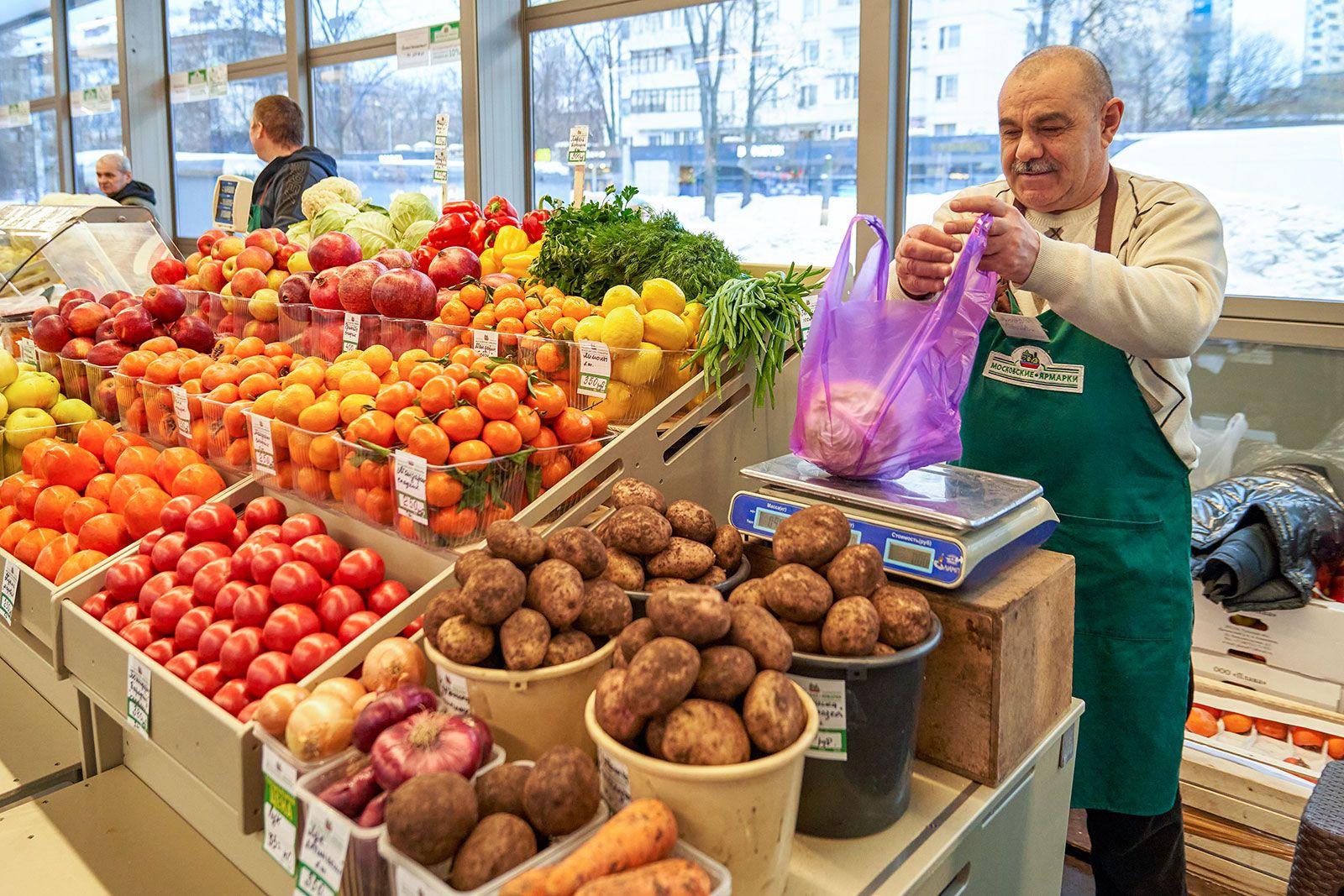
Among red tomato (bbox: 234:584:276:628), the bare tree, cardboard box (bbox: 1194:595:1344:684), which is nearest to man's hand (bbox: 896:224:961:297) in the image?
red tomato (bbox: 234:584:276:628)

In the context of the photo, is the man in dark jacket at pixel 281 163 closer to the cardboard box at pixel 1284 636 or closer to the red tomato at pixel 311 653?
the red tomato at pixel 311 653

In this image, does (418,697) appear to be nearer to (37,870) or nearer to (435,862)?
(435,862)

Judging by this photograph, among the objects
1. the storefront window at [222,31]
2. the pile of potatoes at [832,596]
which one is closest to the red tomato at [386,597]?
the pile of potatoes at [832,596]

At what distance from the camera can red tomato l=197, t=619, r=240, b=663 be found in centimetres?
157

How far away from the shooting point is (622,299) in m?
1.91

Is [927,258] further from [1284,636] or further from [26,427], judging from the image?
[26,427]

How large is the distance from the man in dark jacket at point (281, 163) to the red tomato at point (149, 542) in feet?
9.87

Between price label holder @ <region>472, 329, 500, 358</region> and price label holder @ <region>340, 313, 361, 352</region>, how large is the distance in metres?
0.42

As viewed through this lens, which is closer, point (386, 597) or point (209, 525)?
point (386, 597)

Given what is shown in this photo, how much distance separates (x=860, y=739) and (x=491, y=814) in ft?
1.38

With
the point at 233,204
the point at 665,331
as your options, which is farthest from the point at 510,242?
the point at 233,204

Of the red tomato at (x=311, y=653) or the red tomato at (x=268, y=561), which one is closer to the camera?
the red tomato at (x=311, y=653)

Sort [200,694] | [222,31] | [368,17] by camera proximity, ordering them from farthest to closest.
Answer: [222,31]
[368,17]
[200,694]

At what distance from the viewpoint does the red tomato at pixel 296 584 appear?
162 centimetres
